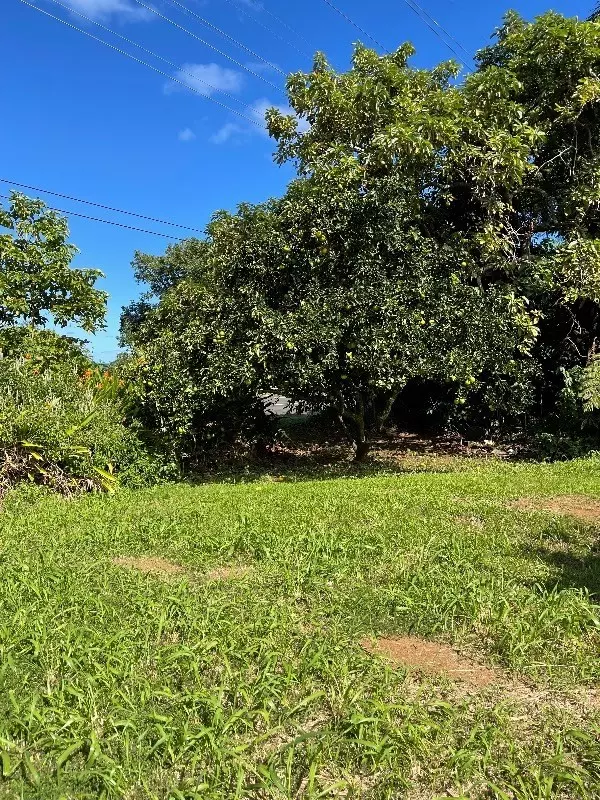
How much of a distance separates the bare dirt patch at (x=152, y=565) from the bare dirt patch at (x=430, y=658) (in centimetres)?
162

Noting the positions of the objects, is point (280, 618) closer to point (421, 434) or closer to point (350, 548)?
point (350, 548)

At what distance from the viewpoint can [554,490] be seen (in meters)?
7.11

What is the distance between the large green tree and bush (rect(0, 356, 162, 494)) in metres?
0.89

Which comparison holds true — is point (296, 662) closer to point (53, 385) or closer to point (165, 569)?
point (165, 569)

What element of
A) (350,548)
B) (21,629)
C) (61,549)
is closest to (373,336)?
(350,548)

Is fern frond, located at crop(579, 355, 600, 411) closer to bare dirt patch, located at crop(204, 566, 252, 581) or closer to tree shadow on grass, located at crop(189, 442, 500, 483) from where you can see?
tree shadow on grass, located at crop(189, 442, 500, 483)

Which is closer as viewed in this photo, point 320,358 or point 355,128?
point 320,358

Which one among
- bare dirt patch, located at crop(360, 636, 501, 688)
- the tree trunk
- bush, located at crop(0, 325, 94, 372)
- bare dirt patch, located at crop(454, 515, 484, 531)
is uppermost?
bush, located at crop(0, 325, 94, 372)

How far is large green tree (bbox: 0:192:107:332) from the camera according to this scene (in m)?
9.41

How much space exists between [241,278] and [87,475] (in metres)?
3.31

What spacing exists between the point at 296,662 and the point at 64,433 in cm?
560

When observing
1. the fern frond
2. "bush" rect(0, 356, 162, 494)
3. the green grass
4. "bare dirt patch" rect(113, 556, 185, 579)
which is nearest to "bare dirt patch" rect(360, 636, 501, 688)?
the green grass

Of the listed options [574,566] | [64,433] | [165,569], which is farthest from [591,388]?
[165,569]

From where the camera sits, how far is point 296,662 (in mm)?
2977
